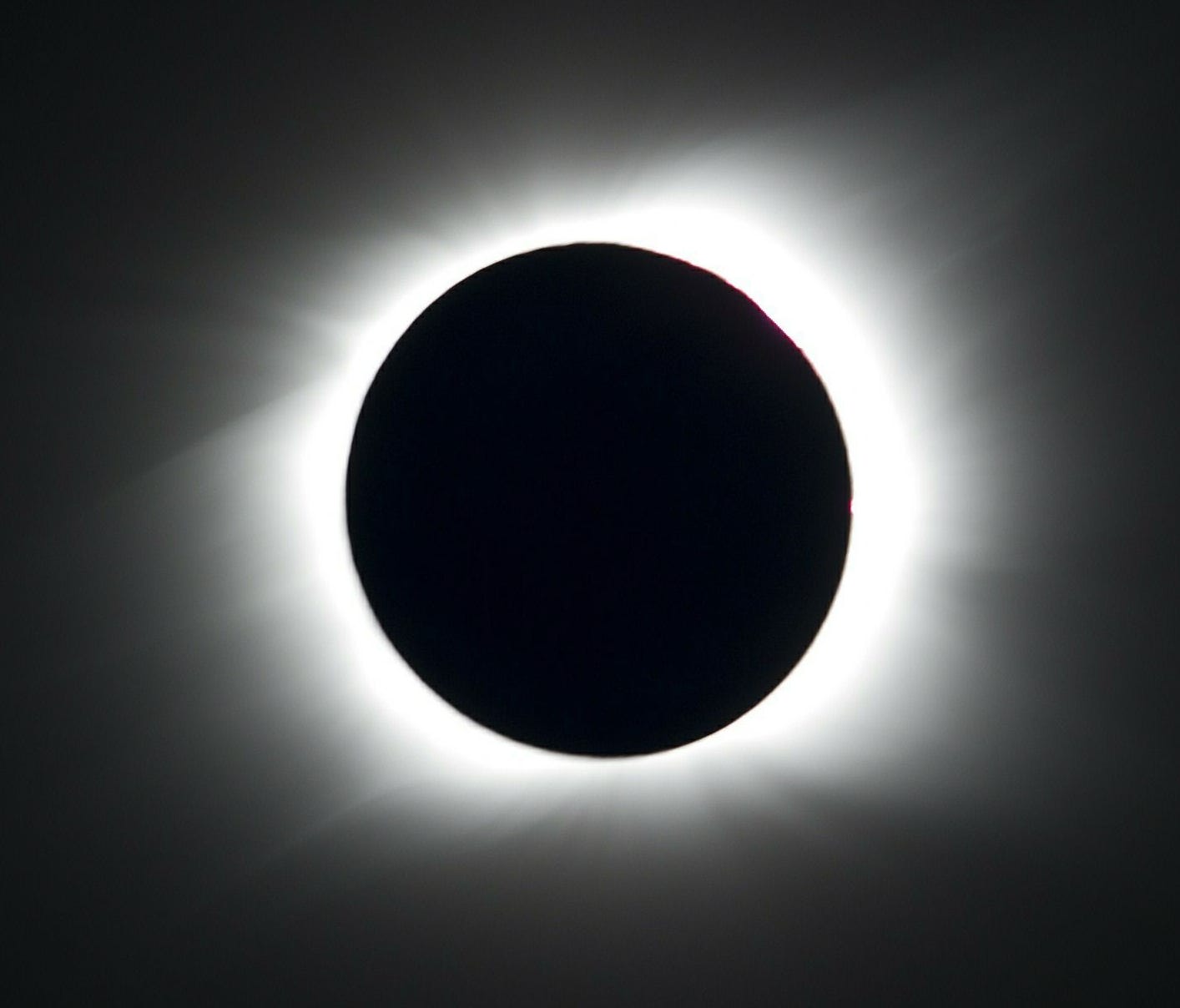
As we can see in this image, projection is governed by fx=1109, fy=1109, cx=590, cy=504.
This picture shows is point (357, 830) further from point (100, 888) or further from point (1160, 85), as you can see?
point (1160, 85)

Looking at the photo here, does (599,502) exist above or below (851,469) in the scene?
below

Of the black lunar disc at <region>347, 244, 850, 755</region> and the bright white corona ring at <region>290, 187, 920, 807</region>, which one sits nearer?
the black lunar disc at <region>347, 244, 850, 755</region>

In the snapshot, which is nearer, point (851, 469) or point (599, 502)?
point (599, 502)

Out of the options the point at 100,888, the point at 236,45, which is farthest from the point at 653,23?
the point at 100,888

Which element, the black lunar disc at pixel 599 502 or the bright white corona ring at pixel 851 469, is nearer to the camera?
the black lunar disc at pixel 599 502
